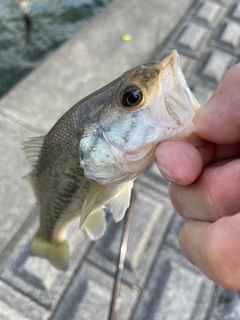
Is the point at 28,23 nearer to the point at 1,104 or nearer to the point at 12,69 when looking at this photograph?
the point at 12,69

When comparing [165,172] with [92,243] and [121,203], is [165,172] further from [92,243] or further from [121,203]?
[92,243]

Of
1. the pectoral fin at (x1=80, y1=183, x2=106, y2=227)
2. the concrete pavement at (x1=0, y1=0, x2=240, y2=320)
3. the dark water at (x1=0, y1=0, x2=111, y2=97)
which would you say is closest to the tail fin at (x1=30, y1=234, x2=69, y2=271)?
the concrete pavement at (x1=0, y1=0, x2=240, y2=320)

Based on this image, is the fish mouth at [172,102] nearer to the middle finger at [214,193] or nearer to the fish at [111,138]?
the fish at [111,138]

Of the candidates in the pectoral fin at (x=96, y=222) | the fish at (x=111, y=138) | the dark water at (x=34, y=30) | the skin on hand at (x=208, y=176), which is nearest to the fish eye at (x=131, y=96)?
the fish at (x=111, y=138)

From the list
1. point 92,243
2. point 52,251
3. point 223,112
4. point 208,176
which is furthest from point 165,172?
point 92,243

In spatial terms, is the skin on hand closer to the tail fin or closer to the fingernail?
the fingernail

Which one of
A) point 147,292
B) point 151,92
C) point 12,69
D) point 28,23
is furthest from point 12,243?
point 28,23
